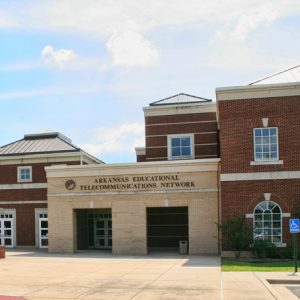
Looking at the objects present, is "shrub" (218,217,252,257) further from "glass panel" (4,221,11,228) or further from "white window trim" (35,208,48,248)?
"glass panel" (4,221,11,228)

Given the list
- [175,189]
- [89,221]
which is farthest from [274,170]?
[89,221]

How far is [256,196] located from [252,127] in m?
3.33

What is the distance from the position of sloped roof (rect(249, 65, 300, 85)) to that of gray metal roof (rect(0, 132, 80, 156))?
13.1 metres

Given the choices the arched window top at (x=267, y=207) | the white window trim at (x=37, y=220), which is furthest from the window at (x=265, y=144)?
the white window trim at (x=37, y=220)

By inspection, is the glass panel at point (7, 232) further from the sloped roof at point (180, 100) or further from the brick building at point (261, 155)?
the brick building at point (261, 155)

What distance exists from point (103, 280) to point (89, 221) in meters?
16.3

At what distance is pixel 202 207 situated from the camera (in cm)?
2716

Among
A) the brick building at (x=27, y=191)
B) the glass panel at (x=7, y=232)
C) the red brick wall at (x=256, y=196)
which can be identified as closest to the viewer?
the red brick wall at (x=256, y=196)

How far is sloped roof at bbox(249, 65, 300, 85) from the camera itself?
26.9 metres

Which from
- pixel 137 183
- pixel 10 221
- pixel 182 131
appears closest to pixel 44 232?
pixel 10 221

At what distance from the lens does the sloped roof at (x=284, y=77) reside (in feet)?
88.2

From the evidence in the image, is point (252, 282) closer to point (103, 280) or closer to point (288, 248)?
point (103, 280)

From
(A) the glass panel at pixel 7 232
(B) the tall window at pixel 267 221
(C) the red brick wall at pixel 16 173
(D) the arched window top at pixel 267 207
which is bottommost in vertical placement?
(A) the glass panel at pixel 7 232

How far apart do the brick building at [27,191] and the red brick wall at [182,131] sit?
4.63 metres
